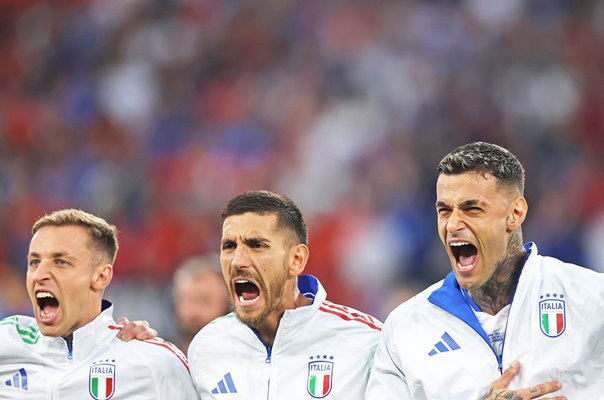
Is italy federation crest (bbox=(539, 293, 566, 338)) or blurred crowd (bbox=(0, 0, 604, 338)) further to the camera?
blurred crowd (bbox=(0, 0, 604, 338))

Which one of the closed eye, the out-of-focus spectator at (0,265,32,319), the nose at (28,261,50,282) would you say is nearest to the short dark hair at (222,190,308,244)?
the closed eye

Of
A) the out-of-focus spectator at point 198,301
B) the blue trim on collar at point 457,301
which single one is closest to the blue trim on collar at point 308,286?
the blue trim on collar at point 457,301

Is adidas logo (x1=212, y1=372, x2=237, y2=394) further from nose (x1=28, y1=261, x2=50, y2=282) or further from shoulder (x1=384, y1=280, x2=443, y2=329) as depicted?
nose (x1=28, y1=261, x2=50, y2=282)

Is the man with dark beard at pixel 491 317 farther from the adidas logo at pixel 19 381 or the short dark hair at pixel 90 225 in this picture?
the adidas logo at pixel 19 381

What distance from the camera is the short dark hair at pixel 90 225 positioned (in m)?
5.00

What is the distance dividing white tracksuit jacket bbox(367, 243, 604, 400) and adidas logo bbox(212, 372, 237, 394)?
58cm

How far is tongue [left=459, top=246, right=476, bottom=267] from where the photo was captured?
15.0ft

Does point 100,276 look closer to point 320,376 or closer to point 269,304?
point 269,304

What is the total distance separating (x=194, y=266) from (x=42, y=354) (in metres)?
1.77

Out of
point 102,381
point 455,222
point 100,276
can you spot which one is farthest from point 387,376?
point 100,276

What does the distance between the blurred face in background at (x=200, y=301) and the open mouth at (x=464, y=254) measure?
1928 millimetres

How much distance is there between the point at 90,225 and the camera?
5023mm

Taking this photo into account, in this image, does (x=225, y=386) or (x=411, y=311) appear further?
(x=225, y=386)

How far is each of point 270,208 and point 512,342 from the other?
1127 mm
